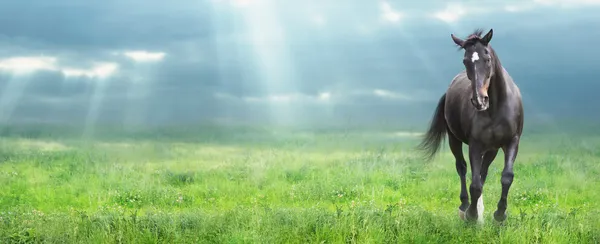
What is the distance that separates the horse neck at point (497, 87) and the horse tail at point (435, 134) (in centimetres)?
340

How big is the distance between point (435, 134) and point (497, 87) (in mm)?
3919

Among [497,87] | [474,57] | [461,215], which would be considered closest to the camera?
[474,57]

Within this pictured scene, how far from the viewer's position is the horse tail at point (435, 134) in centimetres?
1259

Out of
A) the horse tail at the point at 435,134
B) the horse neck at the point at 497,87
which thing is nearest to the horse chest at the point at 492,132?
the horse neck at the point at 497,87

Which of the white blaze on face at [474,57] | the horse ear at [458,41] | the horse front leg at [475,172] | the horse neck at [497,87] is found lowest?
the horse front leg at [475,172]

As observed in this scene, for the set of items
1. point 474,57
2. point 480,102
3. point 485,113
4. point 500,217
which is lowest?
point 500,217

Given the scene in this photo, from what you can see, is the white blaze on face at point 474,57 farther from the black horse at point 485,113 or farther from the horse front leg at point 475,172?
the horse front leg at point 475,172

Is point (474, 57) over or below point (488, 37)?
below

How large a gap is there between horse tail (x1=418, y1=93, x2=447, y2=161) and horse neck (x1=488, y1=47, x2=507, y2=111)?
340 centimetres

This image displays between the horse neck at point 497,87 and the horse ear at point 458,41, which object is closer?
the horse ear at point 458,41

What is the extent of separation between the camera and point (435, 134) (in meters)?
12.8

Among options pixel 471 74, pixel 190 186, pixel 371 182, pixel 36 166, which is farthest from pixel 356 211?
pixel 36 166

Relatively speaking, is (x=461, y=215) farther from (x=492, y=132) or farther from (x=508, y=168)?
(x=492, y=132)

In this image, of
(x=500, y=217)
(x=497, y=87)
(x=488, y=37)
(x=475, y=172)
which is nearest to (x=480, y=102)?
(x=488, y=37)
